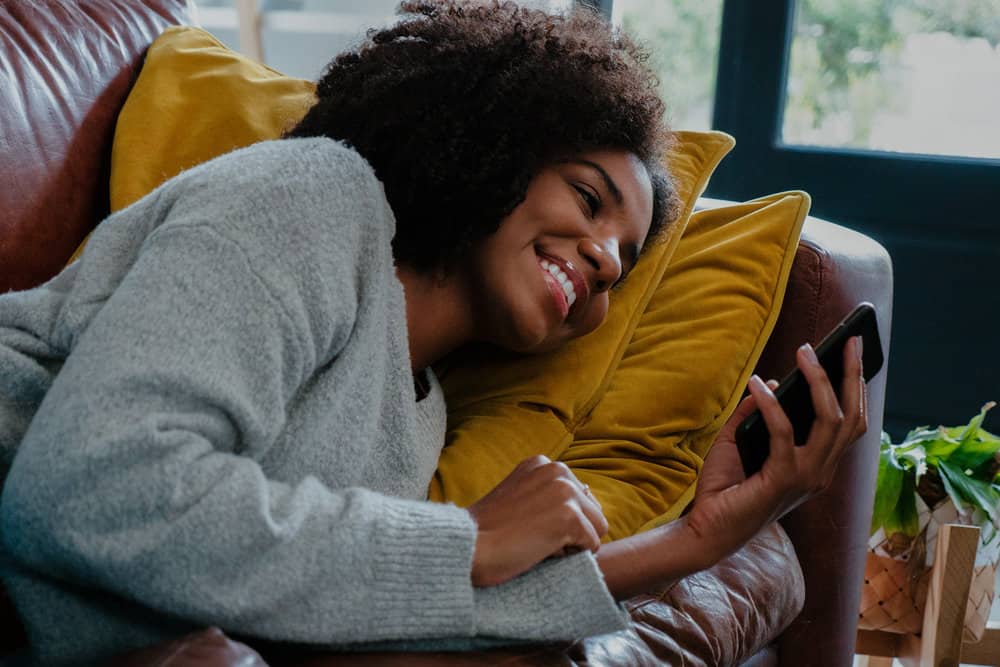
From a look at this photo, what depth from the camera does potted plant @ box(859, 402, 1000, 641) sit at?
1703 mm

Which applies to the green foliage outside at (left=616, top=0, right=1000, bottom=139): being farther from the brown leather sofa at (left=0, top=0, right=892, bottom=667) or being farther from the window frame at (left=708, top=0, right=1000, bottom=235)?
the brown leather sofa at (left=0, top=0, right=892, bottom=667)

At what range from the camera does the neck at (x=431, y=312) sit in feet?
3.75

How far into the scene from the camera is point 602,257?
1138 millimetres

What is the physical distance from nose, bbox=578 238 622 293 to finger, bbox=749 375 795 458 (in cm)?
19

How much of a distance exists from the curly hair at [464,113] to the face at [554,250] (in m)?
0.02

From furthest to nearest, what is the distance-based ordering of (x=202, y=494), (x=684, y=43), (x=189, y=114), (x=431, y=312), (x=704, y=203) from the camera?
(x=684, y=43) < (x=704, y=203) < (x=189, y=114) < (x=431, y=312) < (x=202, y=494)

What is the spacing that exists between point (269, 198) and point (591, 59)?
483 millimetres

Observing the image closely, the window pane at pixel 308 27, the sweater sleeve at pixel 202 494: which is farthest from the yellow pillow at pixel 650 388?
the window pane at pixel 308 27

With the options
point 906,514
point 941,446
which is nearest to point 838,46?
point 941,446

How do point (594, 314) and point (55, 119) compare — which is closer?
point (594, 314)

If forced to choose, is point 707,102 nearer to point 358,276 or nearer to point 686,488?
point 686,488

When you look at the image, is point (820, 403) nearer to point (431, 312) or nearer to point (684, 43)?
point (431, 312)

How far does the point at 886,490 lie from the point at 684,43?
153 cm

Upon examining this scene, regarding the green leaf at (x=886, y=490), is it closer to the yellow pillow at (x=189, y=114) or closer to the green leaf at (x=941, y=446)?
the green leaf at (x=941, y=446)
